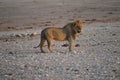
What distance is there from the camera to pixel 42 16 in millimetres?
47906

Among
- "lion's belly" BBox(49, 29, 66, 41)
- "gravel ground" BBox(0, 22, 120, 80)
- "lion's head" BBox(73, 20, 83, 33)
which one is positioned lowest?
"gravel ground" BBox(0, 22, 120, 80)

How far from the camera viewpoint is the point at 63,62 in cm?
1486

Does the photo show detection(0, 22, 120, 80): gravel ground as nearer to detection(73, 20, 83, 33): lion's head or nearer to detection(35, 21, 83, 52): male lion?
detection(35, 21, 83, 52): male lion

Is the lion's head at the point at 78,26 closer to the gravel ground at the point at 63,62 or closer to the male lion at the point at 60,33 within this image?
the male lion at the point at 60,33

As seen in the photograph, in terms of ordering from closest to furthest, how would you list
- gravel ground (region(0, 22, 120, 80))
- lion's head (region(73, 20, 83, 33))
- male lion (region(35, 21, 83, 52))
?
gravel ground (region(0, 22, 120, 80)) → male lion (region(35, 21, 83, 52)) → lion's head (region(73, 20, 83, 33))

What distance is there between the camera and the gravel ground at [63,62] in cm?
1254

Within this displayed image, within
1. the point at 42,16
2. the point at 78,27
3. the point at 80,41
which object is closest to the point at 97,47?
the point at 78,27

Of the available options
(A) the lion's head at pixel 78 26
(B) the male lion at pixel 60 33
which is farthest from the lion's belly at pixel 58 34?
(A) the lion's head at pixel 78 26

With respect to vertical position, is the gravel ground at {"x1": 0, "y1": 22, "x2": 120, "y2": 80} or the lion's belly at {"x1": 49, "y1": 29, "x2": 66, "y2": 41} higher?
the lion's belly at {"x1": 49, "y1": 29, "x2": 66, "y2": 41}

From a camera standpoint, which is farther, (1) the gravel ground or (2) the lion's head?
(2) the lion's head

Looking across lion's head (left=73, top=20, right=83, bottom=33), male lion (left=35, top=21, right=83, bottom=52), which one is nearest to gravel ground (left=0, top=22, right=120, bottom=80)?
male lion (left=35, top=21, right=83, bottom=52)

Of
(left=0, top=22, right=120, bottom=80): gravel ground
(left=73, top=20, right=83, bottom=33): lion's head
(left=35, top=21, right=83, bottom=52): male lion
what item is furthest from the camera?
(left=73, top=20, right=83, bottom=33): lion's head

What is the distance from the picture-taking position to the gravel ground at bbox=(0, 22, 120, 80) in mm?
12539

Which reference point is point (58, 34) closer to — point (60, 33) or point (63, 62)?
point (60, 33)
